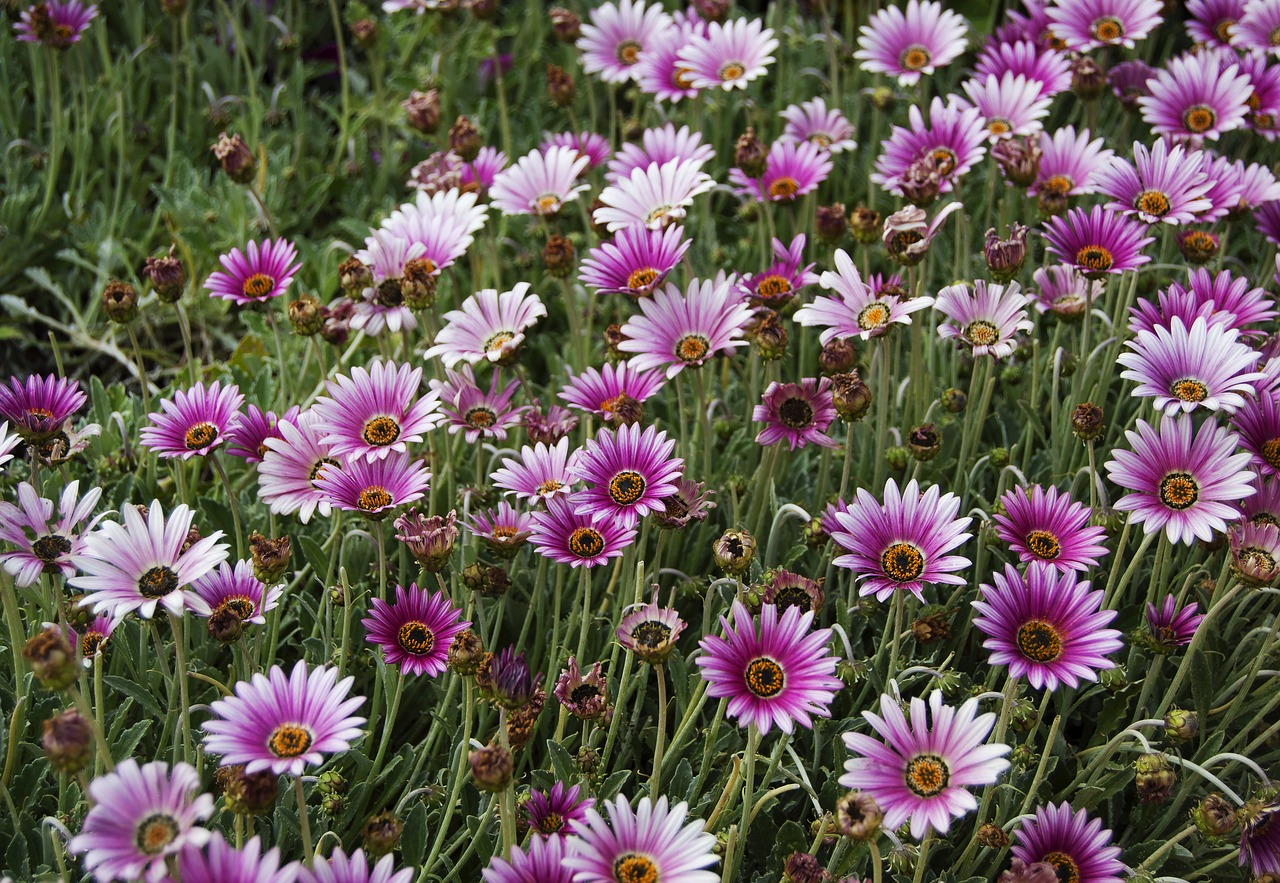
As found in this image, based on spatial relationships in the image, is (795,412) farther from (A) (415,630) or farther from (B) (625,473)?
(A) (415,630)

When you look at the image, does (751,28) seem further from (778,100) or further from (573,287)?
(573,287)

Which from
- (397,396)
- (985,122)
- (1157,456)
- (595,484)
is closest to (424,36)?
(985,122)

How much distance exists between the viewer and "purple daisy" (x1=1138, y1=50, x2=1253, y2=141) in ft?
10.3

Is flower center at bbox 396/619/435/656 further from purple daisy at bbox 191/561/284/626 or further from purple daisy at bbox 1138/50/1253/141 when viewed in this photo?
purple daisy at bbox 1138/50/1253/141

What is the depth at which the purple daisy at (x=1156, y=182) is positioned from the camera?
8.55 feet

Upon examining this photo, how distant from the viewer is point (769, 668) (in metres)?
1.86

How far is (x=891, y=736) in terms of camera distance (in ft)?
5.71

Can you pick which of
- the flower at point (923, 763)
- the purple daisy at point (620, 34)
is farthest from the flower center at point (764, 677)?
the purple daisy at point (620, 34)

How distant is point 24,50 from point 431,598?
3.26 metres

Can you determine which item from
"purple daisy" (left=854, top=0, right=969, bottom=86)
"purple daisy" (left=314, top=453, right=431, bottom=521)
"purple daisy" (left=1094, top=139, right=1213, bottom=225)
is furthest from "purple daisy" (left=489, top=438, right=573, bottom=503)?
"purple daisy" (left=854, top=0, right=969, bottom=86)

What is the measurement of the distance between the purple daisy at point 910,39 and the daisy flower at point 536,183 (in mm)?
Answer: 975

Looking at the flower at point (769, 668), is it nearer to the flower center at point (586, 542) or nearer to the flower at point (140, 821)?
the flower center at point (586, 542)

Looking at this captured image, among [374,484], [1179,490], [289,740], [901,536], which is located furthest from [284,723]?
[1179,490]

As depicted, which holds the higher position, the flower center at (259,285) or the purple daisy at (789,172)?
the purple daisy at (789,172)
